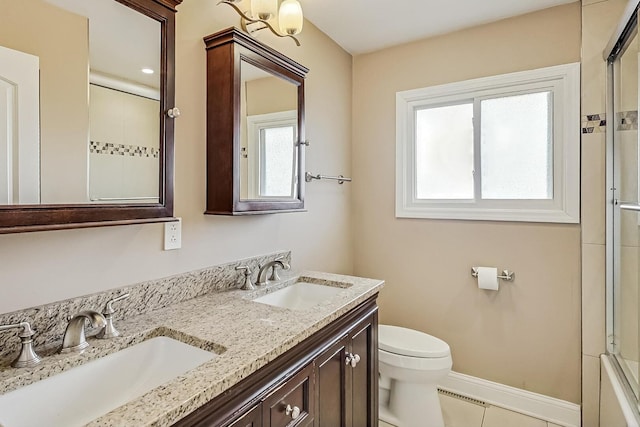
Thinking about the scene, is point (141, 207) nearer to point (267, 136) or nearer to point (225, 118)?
point (225, 118)

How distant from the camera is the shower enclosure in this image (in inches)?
61.4

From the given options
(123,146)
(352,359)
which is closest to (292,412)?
(352,359)

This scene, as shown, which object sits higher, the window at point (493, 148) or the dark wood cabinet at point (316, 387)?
the window at point (493, 148)

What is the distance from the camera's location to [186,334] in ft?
3.31

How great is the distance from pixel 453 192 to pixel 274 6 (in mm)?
1615

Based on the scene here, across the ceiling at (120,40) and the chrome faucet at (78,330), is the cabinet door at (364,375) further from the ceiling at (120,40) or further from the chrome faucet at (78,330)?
the ceiling at (120,40)

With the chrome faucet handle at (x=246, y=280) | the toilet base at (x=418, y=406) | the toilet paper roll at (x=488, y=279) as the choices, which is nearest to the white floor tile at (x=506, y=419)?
the toilet base at (x=418, y=406)

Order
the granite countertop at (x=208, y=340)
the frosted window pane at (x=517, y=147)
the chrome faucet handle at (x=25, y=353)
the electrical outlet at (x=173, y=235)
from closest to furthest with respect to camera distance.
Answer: the granite countertop at (x=208, y=340), the chrome faucet handle at (x=25, y=353), the electrical outlet at (x=173, y=235), the frosted window pane at (x=517, y=147)

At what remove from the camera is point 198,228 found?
1438 mm

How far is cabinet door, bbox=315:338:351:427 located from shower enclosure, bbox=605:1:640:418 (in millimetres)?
1215

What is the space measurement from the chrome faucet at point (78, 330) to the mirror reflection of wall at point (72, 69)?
0.32 metres

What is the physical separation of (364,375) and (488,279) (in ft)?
3.52

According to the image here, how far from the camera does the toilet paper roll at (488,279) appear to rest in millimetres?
2104

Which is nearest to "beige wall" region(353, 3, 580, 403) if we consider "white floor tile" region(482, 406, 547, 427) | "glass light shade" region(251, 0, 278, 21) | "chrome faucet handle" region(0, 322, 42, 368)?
"white floor tile" region(482, 406, 547, 427)
